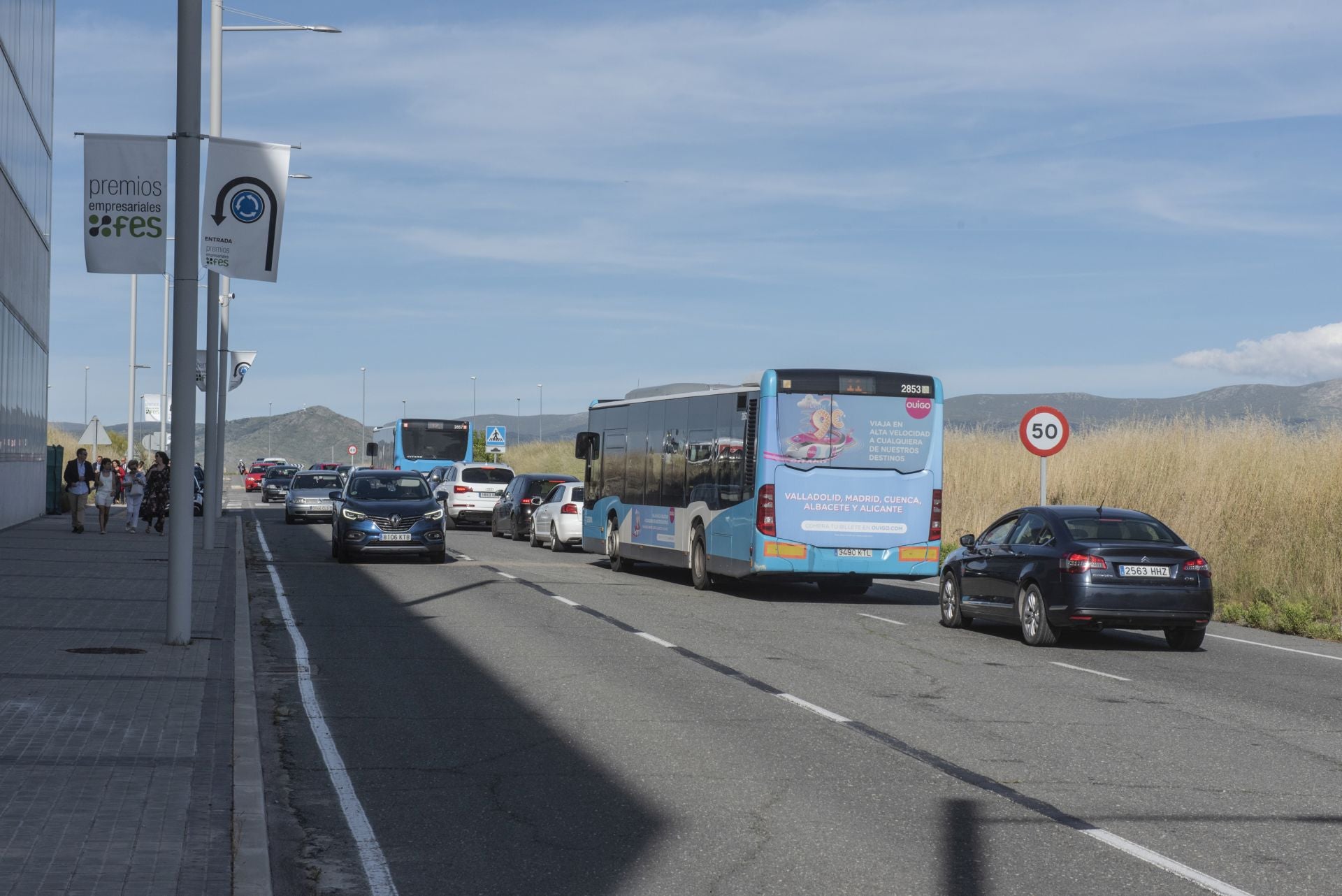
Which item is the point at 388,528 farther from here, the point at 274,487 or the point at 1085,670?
the point at 274,487

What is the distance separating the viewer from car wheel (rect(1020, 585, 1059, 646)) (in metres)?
16.2

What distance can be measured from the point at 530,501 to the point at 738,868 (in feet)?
102

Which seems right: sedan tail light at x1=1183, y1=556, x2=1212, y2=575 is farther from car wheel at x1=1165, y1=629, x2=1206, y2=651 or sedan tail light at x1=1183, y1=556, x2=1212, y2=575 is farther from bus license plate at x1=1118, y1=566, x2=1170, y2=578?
car wheel at x1=1165, y1=629, x2=1206, y2=651

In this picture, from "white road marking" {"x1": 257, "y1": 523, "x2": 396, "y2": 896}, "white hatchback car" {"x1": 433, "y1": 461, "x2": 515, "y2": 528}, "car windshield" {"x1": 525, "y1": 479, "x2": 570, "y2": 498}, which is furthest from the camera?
"white hatchback car" {"x1": 433, "y1": 461, "x2": 515, "y2": 528}

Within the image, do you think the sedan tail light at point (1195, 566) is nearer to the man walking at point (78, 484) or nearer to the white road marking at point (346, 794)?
the white road marking at point (346, 794)

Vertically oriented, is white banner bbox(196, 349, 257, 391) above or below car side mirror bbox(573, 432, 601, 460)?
above

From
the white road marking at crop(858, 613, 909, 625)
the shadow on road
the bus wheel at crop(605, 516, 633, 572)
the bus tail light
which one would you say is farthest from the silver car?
the shadow on road

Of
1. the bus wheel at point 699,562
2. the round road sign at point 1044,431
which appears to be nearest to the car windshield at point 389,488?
the bus wheel at point 699,562

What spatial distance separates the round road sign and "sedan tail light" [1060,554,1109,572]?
8.71 meters

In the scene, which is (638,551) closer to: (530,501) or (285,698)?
(530,501)

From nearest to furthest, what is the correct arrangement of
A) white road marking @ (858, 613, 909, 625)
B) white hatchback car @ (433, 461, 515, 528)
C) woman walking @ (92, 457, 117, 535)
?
white road marking @ (858, 613, 909, 625)
woman walking @ (92, 457, 117, 535)
white hatchback car @ (433, 461, 515, 528)

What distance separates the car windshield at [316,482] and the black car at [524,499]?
33.2ft

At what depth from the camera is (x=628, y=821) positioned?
7.59 metres

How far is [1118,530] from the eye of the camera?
643 inches
